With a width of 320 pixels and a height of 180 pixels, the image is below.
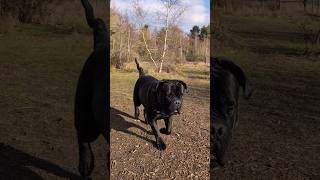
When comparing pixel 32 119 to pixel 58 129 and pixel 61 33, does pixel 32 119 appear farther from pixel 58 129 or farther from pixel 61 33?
pixel 61 33

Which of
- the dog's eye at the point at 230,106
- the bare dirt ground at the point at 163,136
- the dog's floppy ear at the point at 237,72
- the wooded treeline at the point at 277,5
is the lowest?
the bare dirt ground at the point at 163,136

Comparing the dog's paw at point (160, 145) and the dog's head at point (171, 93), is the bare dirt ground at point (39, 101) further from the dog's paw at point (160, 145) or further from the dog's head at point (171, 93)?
the dog's paw at point (160, 145)

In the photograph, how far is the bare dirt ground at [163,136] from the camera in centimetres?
389

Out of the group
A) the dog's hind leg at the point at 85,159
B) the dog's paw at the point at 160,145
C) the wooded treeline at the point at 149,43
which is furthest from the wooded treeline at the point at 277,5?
the dog's hind leg at the point at 85,159

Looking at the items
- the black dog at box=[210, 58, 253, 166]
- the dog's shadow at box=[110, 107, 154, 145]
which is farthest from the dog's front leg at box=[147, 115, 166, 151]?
the black dog at box=[210, 58, 253, 166]

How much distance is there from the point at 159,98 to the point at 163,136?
30.5 inches

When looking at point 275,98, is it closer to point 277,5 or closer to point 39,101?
point 277,5

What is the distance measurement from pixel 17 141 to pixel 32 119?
0.25 metres

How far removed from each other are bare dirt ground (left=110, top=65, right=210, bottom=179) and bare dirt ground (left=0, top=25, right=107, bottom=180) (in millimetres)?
801

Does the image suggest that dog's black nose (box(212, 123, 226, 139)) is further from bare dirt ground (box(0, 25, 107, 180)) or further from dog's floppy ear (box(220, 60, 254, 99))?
bare dirt ground (box(0, 25, 107, 180))

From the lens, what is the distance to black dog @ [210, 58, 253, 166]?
2.41 m

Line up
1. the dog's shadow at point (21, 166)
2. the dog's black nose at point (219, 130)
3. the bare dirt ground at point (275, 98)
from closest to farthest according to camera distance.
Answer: the dog's black nose at point (219, 130)
the dog's shadow at point (21, 166)
the bare dirt ground at point (275, 98)

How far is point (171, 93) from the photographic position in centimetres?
336

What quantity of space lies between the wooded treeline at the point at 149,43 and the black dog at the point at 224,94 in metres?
2.19
